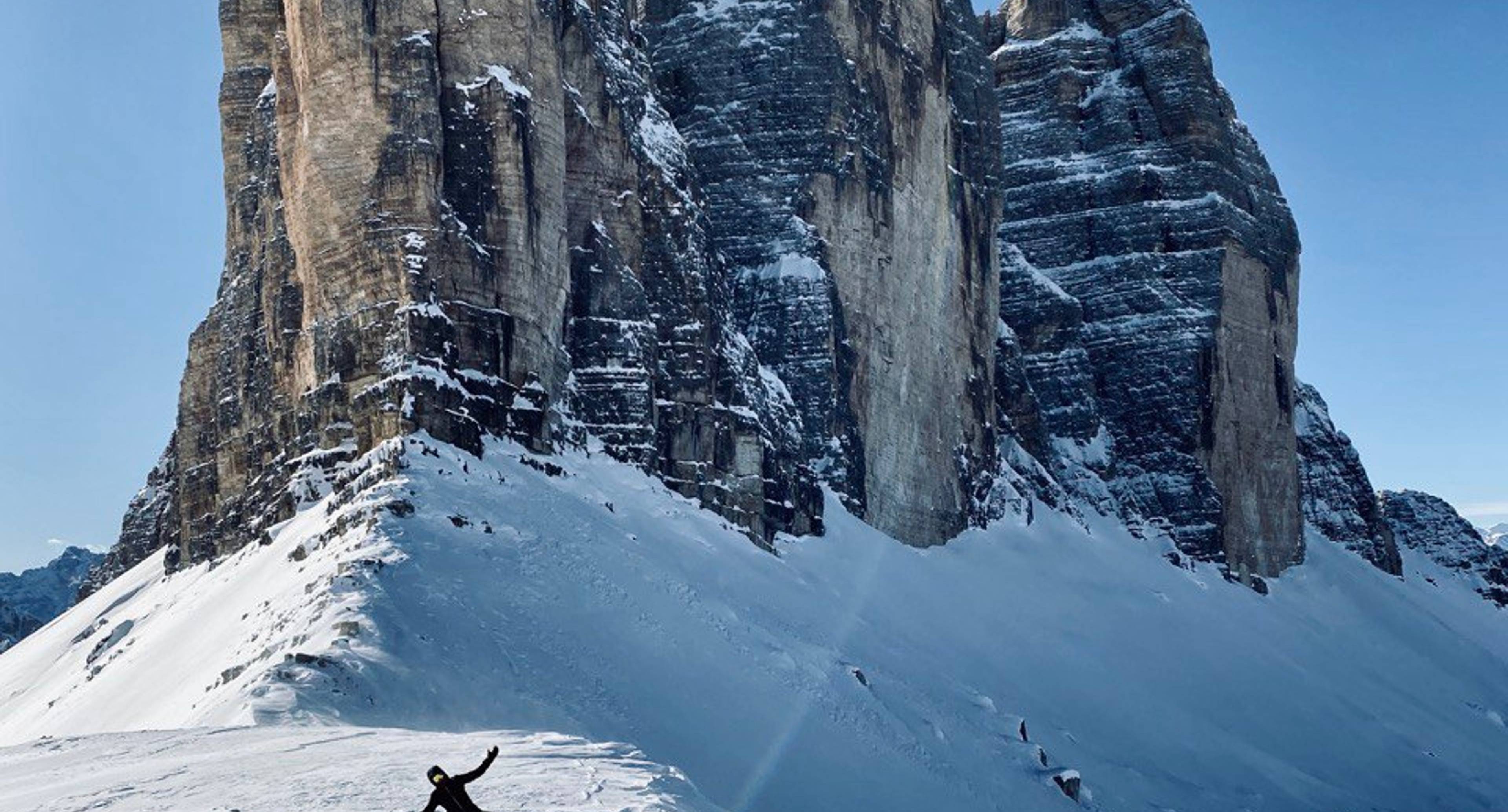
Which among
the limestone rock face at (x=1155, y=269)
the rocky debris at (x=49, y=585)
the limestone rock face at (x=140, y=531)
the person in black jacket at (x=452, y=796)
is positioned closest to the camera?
the person in black jacket at (x=452, y=796)

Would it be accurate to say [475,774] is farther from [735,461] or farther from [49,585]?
[49,585]

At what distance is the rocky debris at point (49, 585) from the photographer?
155m

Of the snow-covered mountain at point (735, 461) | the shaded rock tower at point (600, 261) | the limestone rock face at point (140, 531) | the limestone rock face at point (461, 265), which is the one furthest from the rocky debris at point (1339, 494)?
the limestone rock face at point (140, 531)

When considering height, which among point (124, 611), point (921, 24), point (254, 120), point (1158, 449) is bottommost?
point (124, 611)

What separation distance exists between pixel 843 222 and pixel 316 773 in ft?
187

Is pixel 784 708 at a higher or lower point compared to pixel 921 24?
lower

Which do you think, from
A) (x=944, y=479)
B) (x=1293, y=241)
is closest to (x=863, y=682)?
(x=944, y=479)

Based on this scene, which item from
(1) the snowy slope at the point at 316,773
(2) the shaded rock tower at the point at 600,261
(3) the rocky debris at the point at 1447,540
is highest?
(2) the shaded rock tower at the point at 600,261

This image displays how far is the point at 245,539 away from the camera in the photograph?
57750 mm

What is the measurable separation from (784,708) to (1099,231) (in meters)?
70.5

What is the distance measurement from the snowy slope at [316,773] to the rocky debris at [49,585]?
112 metres

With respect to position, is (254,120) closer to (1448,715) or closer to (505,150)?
(505,150)

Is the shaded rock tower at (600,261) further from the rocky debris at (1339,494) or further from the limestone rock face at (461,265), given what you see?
the rocky debris at (1339,494)

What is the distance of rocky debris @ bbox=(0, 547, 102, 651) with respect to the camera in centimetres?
15488
